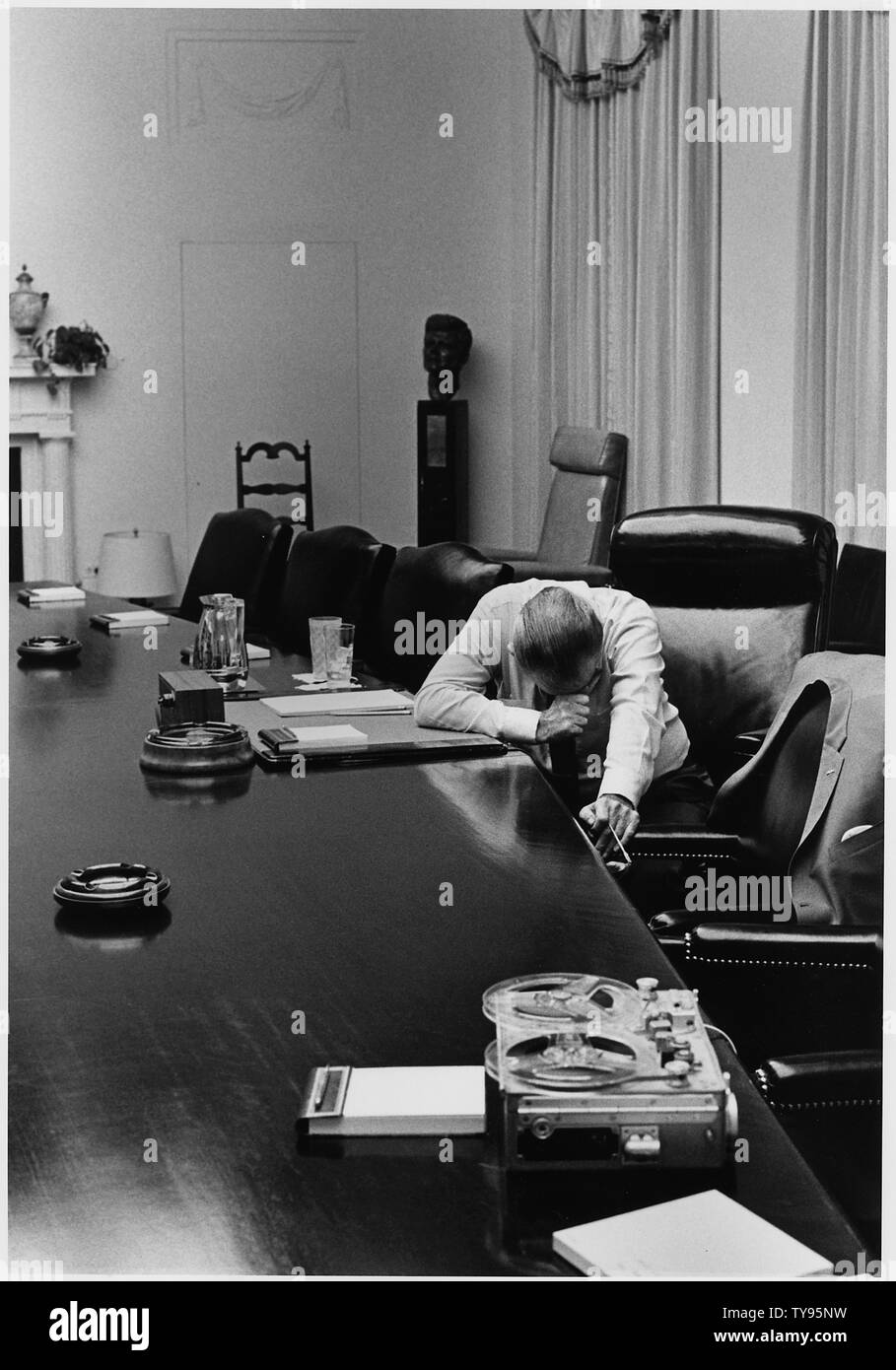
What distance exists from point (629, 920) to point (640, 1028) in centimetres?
52

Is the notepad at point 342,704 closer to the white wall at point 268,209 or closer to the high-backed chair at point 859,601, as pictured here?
the high-backed chair at point 859,601

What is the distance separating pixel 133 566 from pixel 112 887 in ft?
20.3

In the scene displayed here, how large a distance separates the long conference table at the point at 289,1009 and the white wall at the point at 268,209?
5.91m

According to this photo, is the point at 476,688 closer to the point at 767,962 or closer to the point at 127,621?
the point at 767,962

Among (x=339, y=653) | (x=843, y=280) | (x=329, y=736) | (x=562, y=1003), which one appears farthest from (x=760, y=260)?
(x=562, y=1003)

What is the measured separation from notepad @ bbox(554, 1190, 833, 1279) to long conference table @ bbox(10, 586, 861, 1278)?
19 mm

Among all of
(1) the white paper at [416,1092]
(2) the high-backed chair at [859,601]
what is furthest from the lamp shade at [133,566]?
(1) the white paper at [416,1092]

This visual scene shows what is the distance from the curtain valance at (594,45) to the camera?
614cm

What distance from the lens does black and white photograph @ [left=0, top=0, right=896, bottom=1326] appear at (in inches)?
41.5

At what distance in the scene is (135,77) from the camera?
25.8ft

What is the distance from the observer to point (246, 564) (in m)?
4.83

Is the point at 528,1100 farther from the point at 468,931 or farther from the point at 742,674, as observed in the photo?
the point at 742,674

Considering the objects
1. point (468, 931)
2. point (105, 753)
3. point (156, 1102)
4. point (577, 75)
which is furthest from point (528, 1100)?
point (577, 75)

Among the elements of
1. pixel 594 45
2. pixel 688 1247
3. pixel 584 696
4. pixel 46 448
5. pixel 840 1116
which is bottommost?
pixel 840 1116
